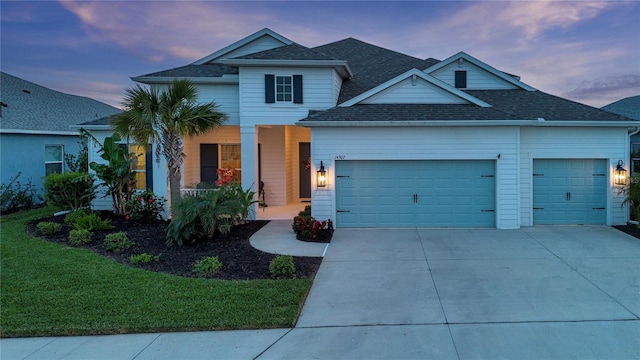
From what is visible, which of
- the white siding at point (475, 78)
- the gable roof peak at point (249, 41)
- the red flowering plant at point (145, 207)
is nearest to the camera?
→ the red flowering plant at point (145, 207)

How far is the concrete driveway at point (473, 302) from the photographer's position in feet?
14.6

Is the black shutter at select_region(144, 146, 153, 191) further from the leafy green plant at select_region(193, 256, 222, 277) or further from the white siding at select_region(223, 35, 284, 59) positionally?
the leafy green plant at select_region(193, 256, 222, 277)

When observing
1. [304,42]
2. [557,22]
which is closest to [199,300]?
[557,22]

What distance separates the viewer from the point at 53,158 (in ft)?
55.0

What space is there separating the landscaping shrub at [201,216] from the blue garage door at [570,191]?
8881 mm

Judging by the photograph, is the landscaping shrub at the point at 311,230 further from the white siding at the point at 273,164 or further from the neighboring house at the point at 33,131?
the neighboring house at the point at 33,131

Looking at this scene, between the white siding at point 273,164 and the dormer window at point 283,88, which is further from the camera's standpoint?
the white siding at point 273,164

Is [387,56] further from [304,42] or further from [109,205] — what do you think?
[109,205]

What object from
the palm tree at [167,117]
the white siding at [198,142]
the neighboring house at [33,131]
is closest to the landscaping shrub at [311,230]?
the palm tree at [167,117]

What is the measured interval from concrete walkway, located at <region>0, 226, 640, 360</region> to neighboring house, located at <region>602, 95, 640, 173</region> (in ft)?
28.1

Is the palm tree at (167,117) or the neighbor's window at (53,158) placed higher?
the palm tree at (167,117)

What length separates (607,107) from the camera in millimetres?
22750

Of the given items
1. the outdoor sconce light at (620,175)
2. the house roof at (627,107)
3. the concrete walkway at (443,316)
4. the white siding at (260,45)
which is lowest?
the concrete walkway at (443,316)

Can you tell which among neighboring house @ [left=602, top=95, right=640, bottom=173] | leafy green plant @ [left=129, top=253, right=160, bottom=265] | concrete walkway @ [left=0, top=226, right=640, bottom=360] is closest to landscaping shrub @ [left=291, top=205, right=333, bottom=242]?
concrete walkway @ [left=0, top=226, right=640, bottom=360]
